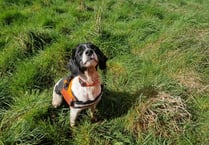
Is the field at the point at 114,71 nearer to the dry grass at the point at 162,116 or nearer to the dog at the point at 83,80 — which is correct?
the dry grass at the point at 162,116

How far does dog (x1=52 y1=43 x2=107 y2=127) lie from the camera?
3.17 metres

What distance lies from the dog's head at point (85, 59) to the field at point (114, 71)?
637 mm

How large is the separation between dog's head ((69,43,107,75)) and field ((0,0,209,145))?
2.09ft

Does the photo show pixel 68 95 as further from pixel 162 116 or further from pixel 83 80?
pixel 162 116

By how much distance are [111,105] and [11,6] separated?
9.95 feet

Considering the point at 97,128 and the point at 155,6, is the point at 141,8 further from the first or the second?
the point at 97,128

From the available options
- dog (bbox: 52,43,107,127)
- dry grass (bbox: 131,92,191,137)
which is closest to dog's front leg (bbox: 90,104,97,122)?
dog (bbox: 52,43,107,127)

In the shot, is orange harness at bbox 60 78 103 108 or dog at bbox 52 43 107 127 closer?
dog at bbox 52 43 107 127

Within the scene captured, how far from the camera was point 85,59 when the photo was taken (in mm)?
3119

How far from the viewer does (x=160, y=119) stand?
11.7 feet

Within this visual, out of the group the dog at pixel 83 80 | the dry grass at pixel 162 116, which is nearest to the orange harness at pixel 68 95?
the dog at pixel 83 80

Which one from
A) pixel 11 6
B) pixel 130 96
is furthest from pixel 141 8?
pixel 130 96

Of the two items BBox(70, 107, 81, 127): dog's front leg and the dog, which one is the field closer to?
BBox(70, 107, 81, 127): dog's front leg

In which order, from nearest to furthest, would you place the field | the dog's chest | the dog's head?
1. the dog's head
2. the dog's chest
3. the field
